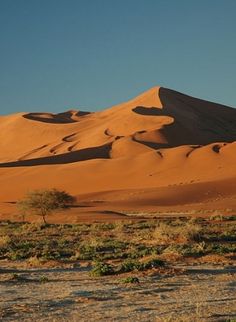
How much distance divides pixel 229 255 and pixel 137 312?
30.7ft

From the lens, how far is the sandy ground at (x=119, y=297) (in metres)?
10.1

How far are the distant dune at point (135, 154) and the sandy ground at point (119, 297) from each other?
38373 mm

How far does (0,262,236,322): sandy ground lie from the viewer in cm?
1014

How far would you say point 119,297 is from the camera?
1198 centimetres

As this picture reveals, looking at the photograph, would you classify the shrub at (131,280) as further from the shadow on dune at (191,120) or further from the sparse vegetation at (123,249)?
the shadow on dune at (191,120)

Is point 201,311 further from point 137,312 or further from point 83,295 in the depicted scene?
point 83,295

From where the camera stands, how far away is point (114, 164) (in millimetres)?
87875

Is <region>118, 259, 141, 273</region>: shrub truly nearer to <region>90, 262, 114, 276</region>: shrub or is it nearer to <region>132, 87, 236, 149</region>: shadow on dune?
<region>90, 262, 114, 276</region>: shrub

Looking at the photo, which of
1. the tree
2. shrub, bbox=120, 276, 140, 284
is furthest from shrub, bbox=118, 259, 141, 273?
the tree

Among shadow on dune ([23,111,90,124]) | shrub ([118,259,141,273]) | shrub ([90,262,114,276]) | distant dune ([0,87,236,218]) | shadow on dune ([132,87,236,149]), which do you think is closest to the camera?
shrub ([90,262,114,276])

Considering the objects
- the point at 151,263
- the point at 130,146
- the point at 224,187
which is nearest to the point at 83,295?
the point at 151,263

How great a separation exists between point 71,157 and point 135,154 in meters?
11.1

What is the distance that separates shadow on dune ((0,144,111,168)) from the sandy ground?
83.4 metres

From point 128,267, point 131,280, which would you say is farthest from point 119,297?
point 128,267
